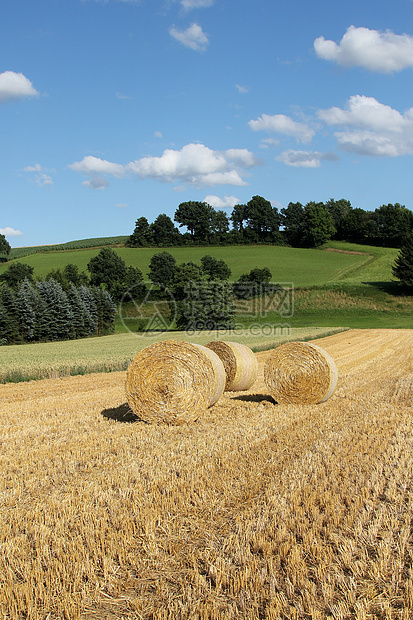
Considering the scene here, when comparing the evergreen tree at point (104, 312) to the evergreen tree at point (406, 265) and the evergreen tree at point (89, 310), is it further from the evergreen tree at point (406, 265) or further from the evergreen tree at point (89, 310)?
the evergreen tree at point (406, 265)


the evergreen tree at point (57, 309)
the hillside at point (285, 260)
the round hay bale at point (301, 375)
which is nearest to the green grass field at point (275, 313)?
the hillside at point (285, 260)

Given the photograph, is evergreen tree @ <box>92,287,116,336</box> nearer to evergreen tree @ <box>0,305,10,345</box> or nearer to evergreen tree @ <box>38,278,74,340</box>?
evergreen tree @ <box>38,278,74,340</box>

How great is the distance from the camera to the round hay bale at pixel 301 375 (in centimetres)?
1047

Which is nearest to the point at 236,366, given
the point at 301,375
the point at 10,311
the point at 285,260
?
the point at 301,375

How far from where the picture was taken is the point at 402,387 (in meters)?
12.2

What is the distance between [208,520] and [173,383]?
173 inches

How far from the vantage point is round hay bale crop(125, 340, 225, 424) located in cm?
860

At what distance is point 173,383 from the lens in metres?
8.70

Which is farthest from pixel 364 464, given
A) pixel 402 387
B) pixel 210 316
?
pixel 210 316

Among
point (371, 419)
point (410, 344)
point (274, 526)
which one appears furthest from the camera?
point (410, 344)

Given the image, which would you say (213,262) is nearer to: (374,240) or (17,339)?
(17,339)

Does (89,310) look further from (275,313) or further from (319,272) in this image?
(319,272)

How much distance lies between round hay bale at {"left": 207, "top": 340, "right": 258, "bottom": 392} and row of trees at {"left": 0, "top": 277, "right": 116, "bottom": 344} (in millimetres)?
37812

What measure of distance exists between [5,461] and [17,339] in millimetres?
43131
